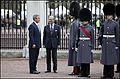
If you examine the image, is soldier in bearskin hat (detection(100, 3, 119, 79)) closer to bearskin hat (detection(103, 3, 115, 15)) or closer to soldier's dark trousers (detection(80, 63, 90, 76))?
bearskin hat (detection(103, 3, 115, 15))

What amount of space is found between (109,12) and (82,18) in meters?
0.75

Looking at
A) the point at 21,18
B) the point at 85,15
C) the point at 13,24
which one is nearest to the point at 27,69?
the point at 85,15

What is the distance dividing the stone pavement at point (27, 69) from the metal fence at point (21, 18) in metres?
0.97

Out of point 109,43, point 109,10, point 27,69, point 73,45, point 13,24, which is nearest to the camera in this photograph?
point 109,43

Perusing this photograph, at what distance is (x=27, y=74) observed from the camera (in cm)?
1327

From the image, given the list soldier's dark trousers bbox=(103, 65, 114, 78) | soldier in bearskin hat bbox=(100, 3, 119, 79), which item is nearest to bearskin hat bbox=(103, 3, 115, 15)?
soldier in bearskin hat bbox=(100, 3, 119, 79)

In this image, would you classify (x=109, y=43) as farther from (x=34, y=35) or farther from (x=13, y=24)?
(x=13, y=24)

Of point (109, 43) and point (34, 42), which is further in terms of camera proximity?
point (34, 42)

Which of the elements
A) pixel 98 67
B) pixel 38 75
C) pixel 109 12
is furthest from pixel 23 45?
pixel 109 12

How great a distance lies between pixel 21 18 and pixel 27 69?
412cm

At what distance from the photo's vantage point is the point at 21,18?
1834 centimetres

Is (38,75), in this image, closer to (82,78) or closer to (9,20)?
(82,78)

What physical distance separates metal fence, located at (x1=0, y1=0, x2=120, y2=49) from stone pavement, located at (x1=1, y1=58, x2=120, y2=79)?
0.97m

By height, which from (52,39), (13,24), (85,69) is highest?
(13,24)
